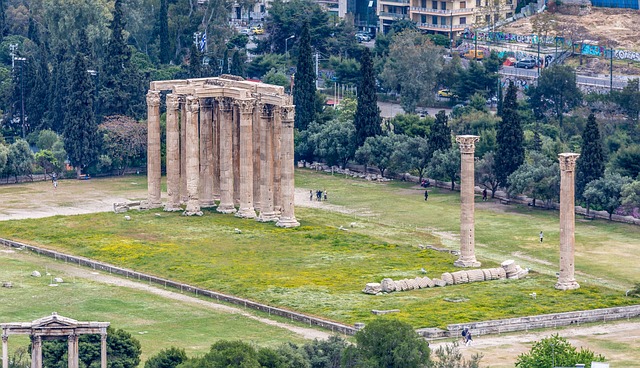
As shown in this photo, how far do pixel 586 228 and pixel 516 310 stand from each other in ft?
117

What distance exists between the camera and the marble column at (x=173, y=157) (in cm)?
19462

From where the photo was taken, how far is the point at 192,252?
17675 centimetres

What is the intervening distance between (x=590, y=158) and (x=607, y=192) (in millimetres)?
Result: 4844

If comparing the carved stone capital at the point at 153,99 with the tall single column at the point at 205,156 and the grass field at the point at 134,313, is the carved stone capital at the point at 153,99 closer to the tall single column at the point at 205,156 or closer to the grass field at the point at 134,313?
the tall single column at the point at 205,156

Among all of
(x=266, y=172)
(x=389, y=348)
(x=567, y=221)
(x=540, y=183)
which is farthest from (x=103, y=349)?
(x=540, y=183)

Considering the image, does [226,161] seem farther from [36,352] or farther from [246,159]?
[36,352]

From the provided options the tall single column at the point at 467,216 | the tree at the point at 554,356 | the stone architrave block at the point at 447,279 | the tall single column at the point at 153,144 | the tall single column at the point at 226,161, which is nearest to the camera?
the tree at the point at 554,356

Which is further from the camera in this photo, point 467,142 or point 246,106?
point 246,106

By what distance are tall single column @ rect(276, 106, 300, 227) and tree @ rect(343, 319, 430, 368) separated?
52.4 metres

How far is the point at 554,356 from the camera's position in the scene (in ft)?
439

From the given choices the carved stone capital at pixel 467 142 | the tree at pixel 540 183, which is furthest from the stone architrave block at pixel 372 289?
the tree at pixel 540 183

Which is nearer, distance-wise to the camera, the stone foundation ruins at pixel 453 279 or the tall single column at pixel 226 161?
the stone foundation ruins at pixel 453 279

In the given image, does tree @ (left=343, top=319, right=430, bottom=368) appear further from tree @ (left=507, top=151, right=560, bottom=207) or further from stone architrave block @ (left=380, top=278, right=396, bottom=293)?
tree @ (left=507, top=151, right=560, bottom=207)

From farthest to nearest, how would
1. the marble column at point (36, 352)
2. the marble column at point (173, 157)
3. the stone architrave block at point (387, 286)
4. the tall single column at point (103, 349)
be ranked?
the marble column at point (173, 157) < the stone architrave block at point (387, 286) < the tall single column at point (103, 349) < the marble column at point (36, 352)
